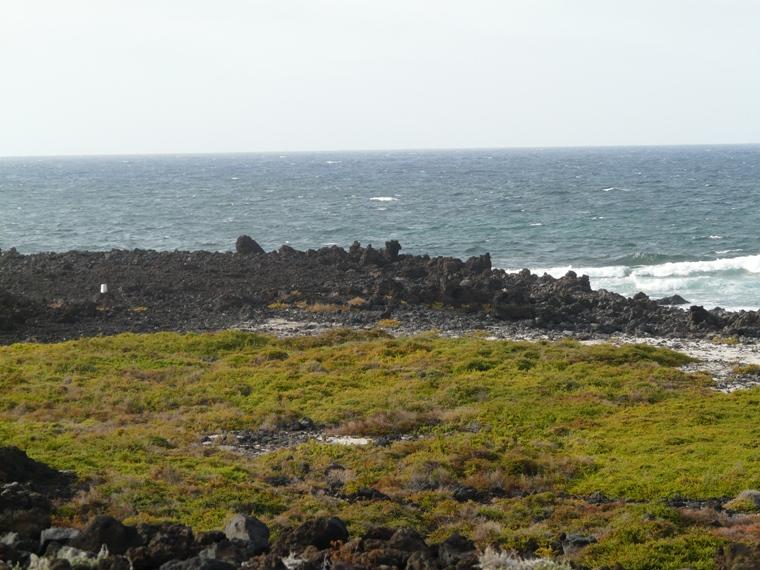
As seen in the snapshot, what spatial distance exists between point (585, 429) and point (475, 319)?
17.5 metres

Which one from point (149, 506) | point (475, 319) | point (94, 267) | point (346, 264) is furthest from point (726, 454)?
point (94, 267)

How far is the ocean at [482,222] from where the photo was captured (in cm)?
6494

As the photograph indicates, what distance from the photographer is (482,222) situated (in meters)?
94.8

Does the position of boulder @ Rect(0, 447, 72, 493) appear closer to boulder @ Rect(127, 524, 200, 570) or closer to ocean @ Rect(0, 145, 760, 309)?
boulder @ Rect(127, 524, 200, 570)

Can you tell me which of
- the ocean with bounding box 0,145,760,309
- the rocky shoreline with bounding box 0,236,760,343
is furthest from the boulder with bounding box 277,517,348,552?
the ocean with bounding box 0,145,760,309

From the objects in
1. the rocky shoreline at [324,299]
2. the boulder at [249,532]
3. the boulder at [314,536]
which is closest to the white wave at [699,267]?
the rocky shoreline at [324,299]

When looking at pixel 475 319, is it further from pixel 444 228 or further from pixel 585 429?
pixel 444 228

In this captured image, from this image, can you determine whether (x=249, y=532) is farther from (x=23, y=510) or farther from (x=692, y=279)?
(x=692, y=279)

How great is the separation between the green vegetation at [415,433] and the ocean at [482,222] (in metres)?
26.0

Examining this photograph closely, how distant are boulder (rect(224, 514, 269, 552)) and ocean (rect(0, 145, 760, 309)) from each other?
4117 centimetres

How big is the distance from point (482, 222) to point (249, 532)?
8267cm

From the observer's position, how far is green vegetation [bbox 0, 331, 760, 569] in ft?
52.4

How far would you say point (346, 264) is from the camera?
172 feet

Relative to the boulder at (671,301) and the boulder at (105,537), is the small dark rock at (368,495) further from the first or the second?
the boulder at (671,301)
